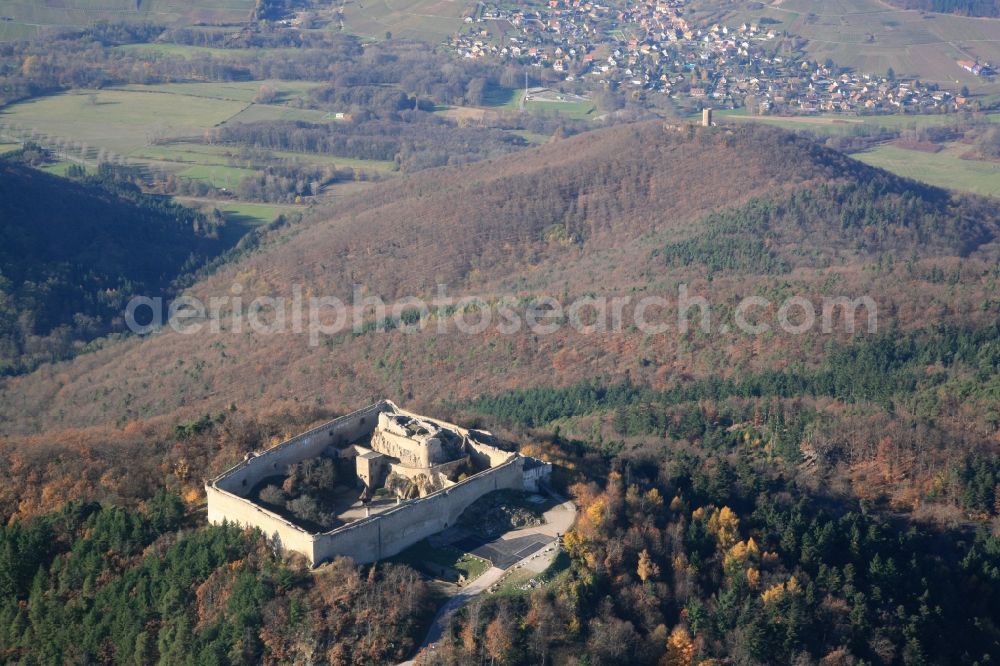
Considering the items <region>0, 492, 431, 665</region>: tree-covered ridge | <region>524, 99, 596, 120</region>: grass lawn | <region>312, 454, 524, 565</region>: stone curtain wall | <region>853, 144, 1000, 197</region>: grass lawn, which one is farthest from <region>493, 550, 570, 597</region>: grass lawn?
<region>524, 99, 596, 120</region>: grass lawn

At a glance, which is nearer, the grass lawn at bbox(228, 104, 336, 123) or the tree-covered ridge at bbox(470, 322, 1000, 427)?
the tree-covered ridge at bbox(470, 322, 1000, 427)

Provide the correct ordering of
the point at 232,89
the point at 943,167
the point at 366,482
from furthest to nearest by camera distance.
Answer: the point at 232,89 → the point at 943,167 → the point at 366,482

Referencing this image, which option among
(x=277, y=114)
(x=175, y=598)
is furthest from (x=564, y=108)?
(x=175, y=598)

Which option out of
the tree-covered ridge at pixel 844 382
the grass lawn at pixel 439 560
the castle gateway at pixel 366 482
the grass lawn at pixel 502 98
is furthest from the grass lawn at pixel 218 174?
the grass lawn at pixel 439 560

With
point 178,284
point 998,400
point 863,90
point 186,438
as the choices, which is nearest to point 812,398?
point 998,400

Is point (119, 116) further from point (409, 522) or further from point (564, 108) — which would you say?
point (409, 522)

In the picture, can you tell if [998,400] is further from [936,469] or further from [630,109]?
[630,109]

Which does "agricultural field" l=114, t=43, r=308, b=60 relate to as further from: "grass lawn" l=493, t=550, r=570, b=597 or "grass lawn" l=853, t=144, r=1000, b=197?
"grass lawn" l=493, t=550, r=570, b=597
